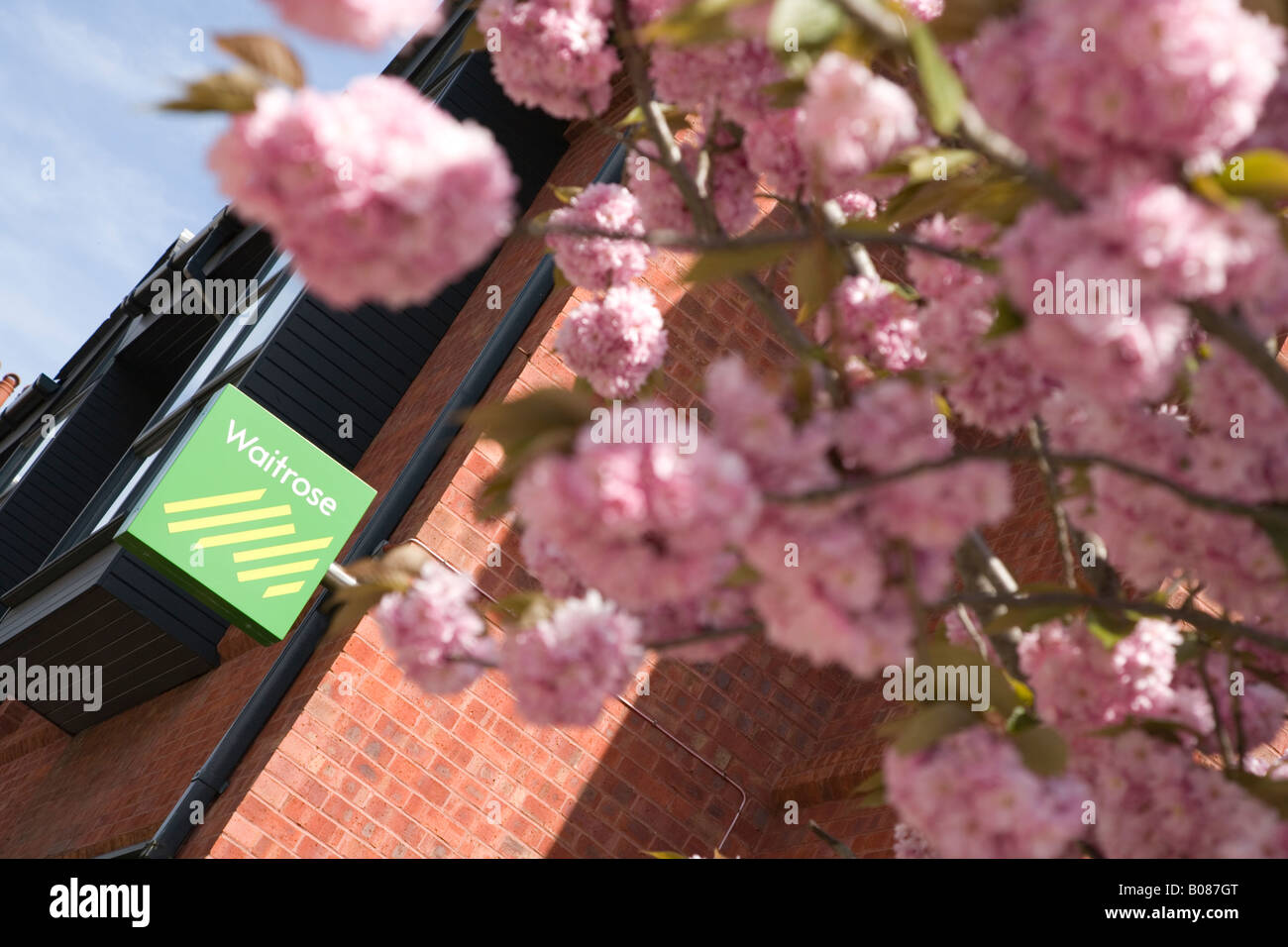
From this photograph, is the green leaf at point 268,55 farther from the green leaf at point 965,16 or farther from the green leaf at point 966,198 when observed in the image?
the green leaf at point 965,16

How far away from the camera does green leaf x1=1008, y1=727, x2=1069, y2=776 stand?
186 centimetres

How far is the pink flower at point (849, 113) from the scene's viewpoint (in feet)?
5.67

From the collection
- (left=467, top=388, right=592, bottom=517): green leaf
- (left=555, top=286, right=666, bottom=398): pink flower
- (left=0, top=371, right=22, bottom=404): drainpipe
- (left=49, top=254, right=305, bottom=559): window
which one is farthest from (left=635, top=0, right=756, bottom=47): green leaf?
(left=0, top=371, right=22, bottom=404): drainpipe

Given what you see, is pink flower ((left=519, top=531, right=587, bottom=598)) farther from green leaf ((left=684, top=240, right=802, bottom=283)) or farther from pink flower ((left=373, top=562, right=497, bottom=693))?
green leaf ((left=684, top=240, right=802, bottom=283))

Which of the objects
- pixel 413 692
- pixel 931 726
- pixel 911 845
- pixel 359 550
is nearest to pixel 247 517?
pixel 359 550

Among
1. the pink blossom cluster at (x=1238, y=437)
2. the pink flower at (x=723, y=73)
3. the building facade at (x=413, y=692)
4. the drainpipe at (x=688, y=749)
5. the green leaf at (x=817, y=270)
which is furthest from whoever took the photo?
the drainpipe at (x=688, y=749)

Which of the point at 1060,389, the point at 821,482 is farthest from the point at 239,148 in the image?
the point at 1060,389

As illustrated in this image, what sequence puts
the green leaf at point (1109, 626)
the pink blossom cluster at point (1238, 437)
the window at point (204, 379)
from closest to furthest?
the pink blossom cluster at point (1238, 437) → the green leaf at point (1109, 626) → the window at point (204, 379)

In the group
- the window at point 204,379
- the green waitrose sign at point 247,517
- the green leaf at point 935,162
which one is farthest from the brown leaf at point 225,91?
the window at point 204,379

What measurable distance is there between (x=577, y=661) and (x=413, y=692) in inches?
164

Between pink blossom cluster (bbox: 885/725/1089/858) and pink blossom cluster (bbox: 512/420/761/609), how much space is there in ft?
1.65

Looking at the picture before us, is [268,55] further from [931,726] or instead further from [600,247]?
[600,247]

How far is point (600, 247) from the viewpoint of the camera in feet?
10.1

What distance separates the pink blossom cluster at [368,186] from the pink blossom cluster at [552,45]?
1232 millimetres
